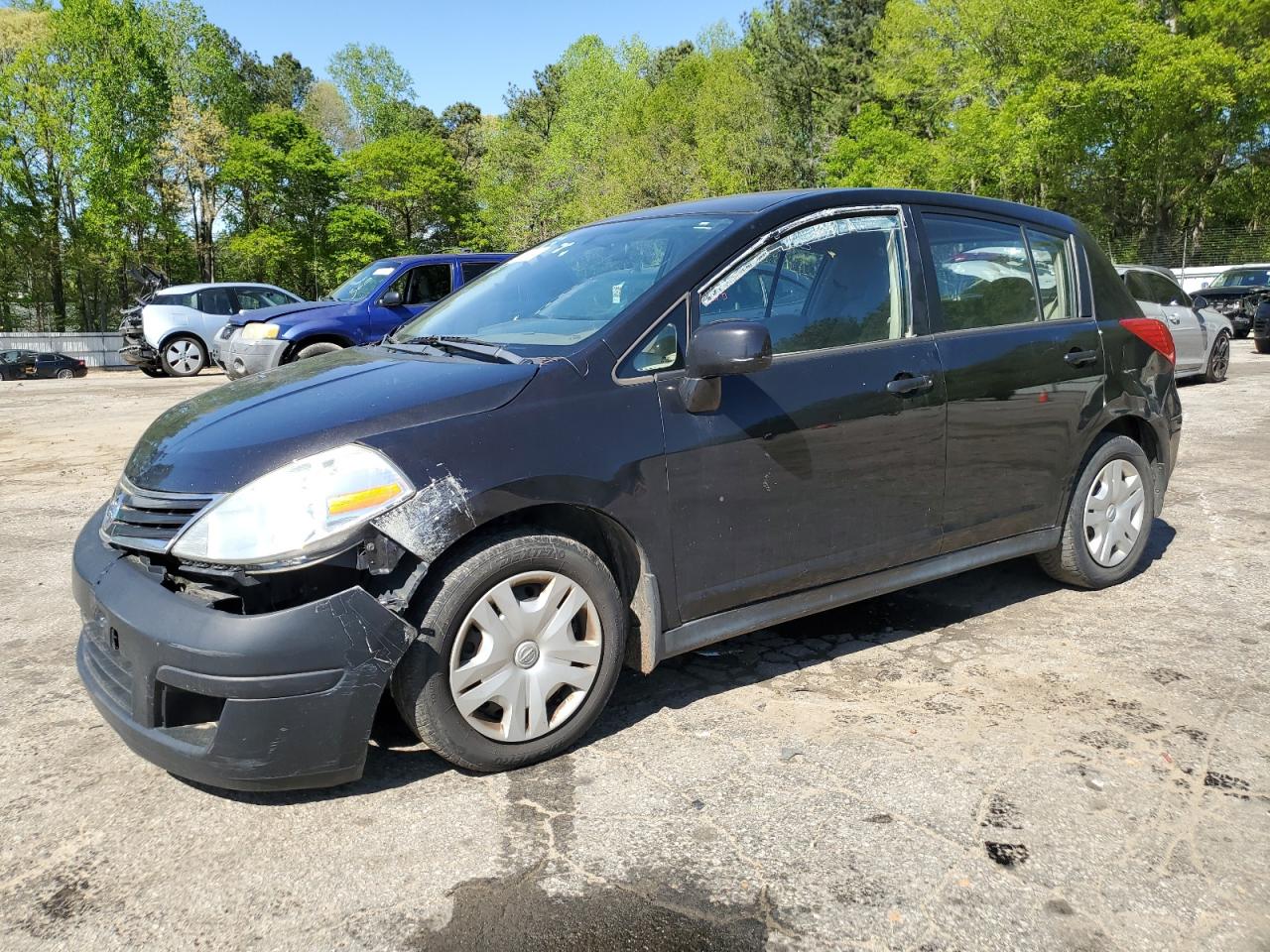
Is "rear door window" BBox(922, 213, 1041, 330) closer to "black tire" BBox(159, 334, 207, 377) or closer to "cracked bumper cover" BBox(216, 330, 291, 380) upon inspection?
"cracked bumper cover" BBox(216, 330, 291, 380)

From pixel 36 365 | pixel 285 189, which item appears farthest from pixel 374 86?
pixel 36 365

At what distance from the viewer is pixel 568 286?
12.3 ft

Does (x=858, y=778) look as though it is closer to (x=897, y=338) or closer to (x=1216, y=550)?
(x=897, y=338)

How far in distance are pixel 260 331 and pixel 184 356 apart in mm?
7983

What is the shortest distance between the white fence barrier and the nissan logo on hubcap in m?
35.4

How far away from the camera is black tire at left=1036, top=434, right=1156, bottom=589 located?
4484mm

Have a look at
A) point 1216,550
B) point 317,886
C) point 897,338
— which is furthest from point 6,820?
point 1216,550

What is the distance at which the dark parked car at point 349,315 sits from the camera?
37.5 feet

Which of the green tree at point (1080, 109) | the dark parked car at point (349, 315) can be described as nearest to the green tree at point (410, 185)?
the green tree at point (1080, 109)

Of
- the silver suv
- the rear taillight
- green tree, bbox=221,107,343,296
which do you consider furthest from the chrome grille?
green tree, bbox=221,107,343,296

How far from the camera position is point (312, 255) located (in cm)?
4784

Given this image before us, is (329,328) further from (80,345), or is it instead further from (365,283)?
(80,345)

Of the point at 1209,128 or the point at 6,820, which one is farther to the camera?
the point at 1209,128

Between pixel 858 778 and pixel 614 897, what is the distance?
925 mm
